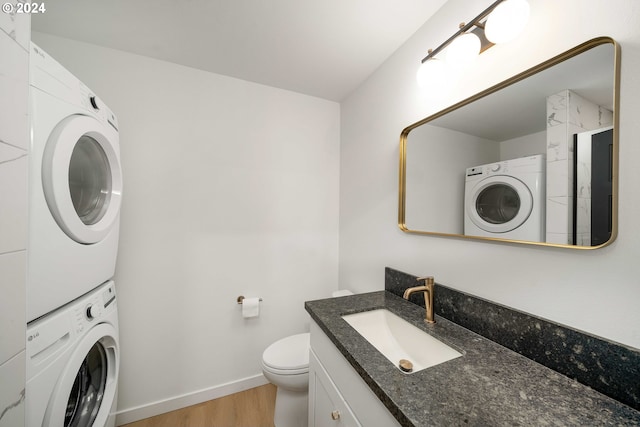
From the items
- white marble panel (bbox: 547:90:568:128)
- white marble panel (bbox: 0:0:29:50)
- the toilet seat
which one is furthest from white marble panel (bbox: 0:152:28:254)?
white marble panel (bbox: 547:90:568:128)

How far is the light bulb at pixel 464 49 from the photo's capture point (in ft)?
2.97

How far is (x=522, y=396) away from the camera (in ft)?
1.97

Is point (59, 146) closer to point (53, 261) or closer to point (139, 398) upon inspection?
point (53, 261)

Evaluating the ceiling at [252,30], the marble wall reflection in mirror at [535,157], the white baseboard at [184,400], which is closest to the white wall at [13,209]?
the ceiling at [252,30]

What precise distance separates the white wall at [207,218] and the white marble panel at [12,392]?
0.99 metres

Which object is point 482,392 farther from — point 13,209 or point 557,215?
point 13,209

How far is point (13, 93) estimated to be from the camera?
57 cm

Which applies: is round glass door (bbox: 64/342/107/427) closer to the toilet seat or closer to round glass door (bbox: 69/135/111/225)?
round glass door (bbox: 69/135/111/225)

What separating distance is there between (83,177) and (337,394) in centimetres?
145

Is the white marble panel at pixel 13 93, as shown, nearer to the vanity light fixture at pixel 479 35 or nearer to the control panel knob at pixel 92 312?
the control panel knob at pixel 92 312

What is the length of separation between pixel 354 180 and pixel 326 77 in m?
0.81

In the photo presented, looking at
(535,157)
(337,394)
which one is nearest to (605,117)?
(535,157)

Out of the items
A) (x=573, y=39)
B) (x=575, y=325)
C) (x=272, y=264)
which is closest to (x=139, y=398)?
(x=272, y=264)

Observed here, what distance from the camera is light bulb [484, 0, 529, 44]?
2.48ft
